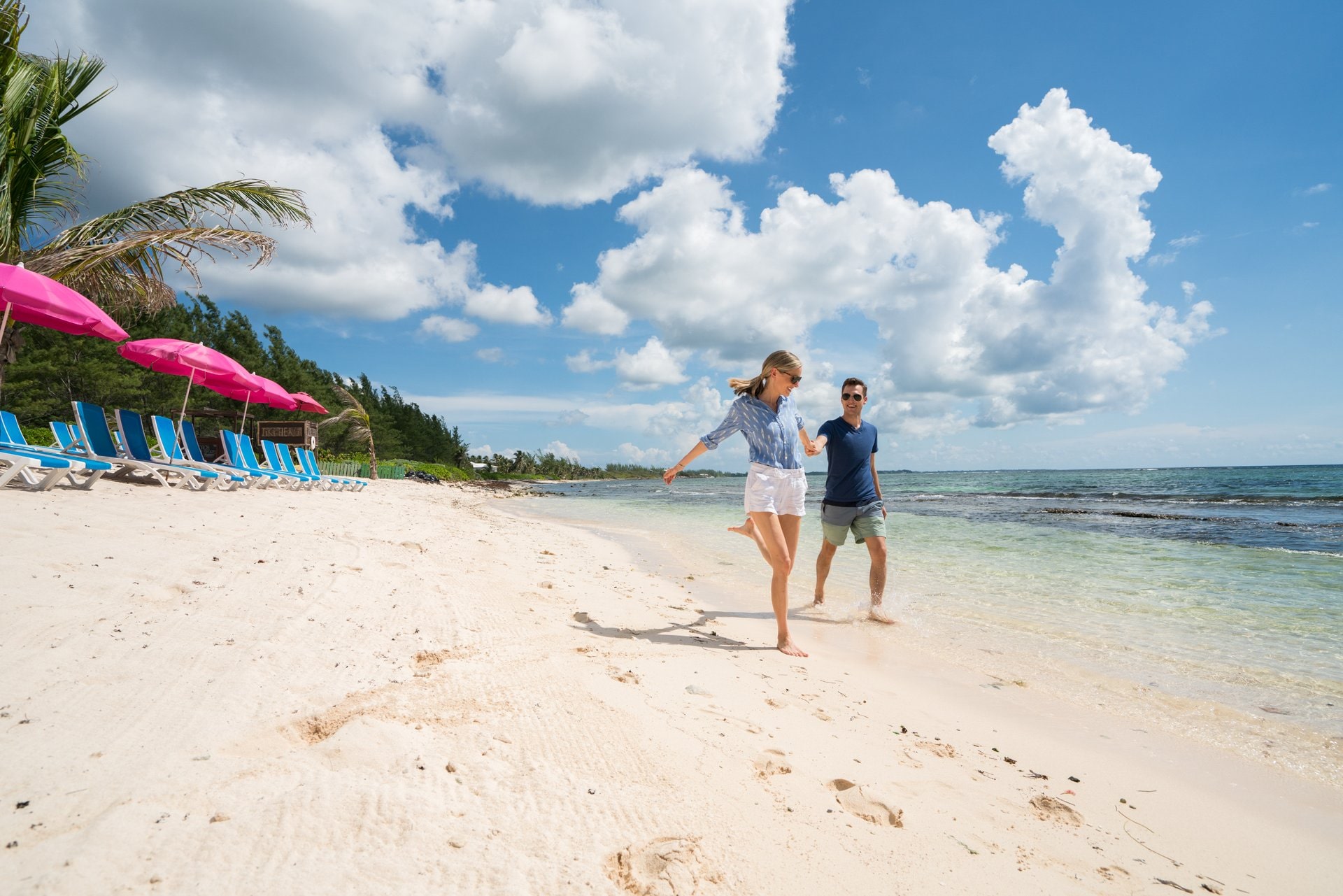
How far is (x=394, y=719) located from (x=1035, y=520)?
2057cm

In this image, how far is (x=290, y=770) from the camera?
1.81 m

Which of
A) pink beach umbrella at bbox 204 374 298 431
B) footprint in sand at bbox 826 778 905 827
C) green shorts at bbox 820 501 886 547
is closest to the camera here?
footprint in sand at bbox 826 778 905 827

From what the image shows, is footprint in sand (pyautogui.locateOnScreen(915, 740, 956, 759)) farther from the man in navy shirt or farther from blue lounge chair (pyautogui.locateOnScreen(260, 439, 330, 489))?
blue lounge chair (pyautogui.locateOnScreen(260, 439, 330, 489))

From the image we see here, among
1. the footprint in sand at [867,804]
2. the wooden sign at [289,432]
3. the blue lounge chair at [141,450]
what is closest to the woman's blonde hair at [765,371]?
the footprint in sand at [867,804]

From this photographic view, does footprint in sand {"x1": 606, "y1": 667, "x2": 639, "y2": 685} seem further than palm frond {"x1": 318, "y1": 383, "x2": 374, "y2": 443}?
No

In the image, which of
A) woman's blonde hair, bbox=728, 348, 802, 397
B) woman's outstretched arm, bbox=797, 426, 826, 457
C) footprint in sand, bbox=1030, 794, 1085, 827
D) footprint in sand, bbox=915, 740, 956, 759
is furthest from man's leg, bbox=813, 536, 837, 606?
footprint in sand, bbox=1030, 794, 1085, 827

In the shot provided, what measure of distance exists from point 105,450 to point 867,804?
1245 cm

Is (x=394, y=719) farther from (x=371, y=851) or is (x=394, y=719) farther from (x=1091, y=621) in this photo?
(x=1091, y=621)

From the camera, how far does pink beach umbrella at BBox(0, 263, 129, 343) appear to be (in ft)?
22.7

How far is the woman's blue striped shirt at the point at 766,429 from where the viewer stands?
170 inches

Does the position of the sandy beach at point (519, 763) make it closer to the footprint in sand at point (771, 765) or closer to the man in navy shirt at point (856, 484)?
the footprint in sand at point (771, 765)

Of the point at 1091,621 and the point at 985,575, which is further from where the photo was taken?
the point at 985,575

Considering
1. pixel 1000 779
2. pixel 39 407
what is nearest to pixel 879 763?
pixel 1000 779

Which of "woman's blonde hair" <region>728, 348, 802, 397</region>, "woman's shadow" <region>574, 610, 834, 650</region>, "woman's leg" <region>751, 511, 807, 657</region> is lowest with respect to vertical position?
"woman's shadow" <region>574, 610, 834, 650</region>
